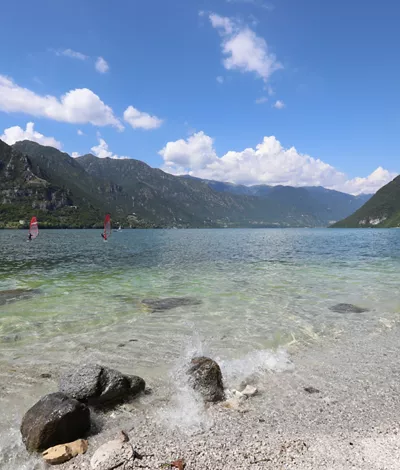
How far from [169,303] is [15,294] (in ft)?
47.3

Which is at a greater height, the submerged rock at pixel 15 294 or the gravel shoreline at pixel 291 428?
the gravel shoreline at pixel 291 428

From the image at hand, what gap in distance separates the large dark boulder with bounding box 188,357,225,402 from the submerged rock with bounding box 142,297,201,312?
11942 mm

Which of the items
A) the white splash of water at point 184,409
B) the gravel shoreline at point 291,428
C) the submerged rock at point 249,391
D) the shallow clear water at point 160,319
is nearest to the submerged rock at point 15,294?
the shallow clear water at point 160,319

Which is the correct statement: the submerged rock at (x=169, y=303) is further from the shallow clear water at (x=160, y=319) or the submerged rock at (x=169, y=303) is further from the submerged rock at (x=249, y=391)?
the submerged rock at (x=249, y=391)

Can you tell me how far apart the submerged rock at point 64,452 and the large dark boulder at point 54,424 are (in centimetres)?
35

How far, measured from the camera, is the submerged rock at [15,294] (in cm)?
2627

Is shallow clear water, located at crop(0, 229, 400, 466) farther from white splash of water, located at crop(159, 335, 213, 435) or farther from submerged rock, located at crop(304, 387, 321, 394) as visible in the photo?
submerged rock, located at crop(304, 387, 321, 394)

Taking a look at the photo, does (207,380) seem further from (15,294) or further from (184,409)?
(15,294)

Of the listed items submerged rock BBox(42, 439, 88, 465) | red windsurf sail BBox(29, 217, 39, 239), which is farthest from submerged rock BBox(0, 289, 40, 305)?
red windsurf sail BBox(29, 217, 39, 239)

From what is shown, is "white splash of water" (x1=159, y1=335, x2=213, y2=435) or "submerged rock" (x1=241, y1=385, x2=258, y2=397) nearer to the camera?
"white splash of water" (x1=159, y1=335, x2=213, y2=435)

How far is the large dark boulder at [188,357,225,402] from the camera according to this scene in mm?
10539

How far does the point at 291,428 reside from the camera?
8.49 meters

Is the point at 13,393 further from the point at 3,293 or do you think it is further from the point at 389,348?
the point at 3,293

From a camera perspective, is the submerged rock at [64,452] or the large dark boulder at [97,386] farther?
the large dark boulder at [97,386]
